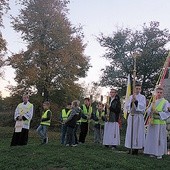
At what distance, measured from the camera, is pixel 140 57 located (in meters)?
36.4

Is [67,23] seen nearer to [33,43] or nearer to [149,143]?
[33,43]

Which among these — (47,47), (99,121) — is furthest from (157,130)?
(47,47)

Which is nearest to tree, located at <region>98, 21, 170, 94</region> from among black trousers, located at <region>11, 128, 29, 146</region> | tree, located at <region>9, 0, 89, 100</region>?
tree, located at <region>9, 0, 89, 100</region>

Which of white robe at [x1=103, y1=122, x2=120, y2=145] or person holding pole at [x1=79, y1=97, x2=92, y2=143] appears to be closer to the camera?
white robe at [x1=103, y1=122, x2=120, y2=145]

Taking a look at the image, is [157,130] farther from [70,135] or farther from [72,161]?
[72,161]

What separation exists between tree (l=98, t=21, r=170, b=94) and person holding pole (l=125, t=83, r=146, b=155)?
2501 cm

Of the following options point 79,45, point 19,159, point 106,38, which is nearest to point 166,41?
point 106,38

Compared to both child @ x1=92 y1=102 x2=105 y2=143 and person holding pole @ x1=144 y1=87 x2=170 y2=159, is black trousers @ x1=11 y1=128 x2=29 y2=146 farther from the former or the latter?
person holding pole @ x1=144 y1=87 x2=170 y2=159

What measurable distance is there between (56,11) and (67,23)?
142cm

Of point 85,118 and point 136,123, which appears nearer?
point 136,123

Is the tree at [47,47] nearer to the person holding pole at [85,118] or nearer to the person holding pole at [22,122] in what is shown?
the person holding pole at [85,118]

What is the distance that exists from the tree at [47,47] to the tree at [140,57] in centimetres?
663

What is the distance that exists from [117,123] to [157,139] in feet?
6.55

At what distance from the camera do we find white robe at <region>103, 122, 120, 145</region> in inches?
490
